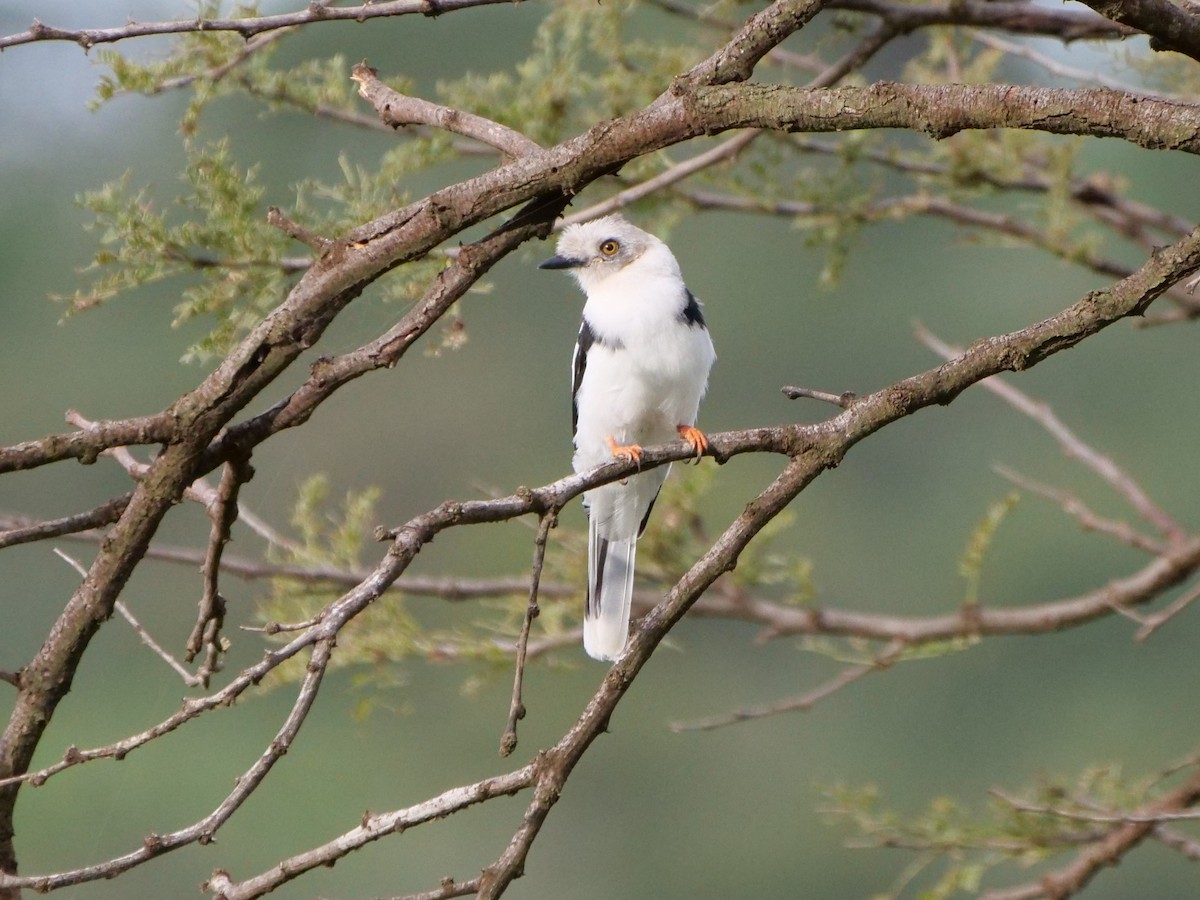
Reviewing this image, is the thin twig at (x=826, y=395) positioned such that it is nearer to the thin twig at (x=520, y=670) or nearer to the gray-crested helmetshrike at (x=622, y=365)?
the thin twig at (x=520, y=670)

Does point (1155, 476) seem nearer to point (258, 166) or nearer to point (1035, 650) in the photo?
point (1035, 650)

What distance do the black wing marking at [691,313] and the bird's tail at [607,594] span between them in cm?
61

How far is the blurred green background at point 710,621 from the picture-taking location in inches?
952

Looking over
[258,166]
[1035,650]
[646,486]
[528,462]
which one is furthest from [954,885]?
[1035,650]

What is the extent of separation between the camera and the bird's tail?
3.58 meters

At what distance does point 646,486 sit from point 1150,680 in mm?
24266

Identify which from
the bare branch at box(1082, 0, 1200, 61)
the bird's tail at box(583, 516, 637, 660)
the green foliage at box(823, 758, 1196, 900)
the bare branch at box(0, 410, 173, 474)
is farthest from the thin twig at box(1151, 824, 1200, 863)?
the bare branch at box(0, 410, 173, 474)

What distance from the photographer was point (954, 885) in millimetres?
3930

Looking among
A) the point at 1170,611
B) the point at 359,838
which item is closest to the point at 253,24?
the point at 359,838

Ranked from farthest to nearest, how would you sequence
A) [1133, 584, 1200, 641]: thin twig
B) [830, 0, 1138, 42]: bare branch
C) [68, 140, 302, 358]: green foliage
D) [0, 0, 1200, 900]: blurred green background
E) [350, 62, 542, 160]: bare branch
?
[0, 0, 1200, 900]: blurred green background
[830, 0, 1138, 42]: bare branch
[1133, 584, 1200, 641]: thin twig
[68, 140, 302, 358]: green foliage
[350, 62, 542, 160]: bare branch

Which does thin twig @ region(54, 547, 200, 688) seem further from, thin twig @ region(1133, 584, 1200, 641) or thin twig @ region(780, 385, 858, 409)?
thin twig @ region(1133, 584, 1200, 641)

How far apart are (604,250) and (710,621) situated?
Result: 24.0 meters

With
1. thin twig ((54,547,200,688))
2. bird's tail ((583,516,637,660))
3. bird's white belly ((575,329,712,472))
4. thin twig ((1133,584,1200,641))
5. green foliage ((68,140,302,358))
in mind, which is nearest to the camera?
Answer: thin twig ((54,547,200,688))

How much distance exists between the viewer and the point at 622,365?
3.48 metres
